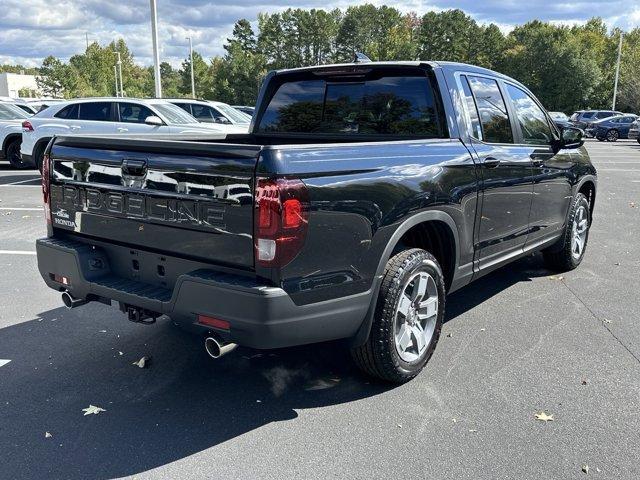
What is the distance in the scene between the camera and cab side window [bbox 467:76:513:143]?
4566mm

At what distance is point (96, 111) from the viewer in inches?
513

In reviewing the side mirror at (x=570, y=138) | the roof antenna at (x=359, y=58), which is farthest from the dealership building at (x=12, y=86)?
the side mirror at (x=570, y=138)

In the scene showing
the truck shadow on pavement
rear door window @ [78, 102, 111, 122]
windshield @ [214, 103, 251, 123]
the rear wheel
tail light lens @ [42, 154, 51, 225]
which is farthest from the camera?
the rear wheel

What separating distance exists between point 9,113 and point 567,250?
1530cm

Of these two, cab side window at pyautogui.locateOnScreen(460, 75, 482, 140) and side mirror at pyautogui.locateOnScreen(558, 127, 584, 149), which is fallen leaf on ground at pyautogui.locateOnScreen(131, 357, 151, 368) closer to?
cab side window at pyautogui.locateOnScreen(460, 75, 482, 140)

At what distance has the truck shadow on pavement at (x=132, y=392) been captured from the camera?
121 inches

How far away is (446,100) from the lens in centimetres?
423

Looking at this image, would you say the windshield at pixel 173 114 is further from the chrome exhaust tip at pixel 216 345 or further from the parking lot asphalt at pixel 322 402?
the chrome exhaust tip at pixel 216 345

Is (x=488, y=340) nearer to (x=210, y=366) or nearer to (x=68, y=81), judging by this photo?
(x=210, y=366)

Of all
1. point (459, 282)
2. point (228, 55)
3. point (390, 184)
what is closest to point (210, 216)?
point (390, 184)

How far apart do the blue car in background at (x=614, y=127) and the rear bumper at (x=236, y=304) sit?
35.0 metres

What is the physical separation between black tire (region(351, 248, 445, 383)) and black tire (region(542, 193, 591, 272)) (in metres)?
2.82

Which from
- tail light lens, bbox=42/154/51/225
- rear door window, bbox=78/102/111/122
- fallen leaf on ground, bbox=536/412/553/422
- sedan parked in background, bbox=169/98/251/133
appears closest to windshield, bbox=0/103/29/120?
rear door window, bbox=78/102/111/122

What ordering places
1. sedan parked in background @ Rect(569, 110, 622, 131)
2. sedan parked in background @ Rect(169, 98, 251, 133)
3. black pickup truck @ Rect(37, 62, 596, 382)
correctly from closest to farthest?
black pickup truck @ Rect(37, 62, 596, 382), sedan parked in background @ Rect(169, 98, 251, 133), sedan parked in background @ Rect(569, 110, 622, 131)
